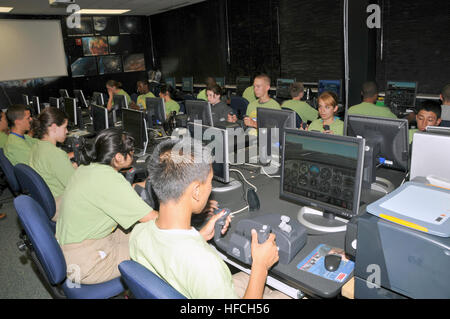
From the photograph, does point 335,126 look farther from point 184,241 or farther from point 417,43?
point 417,43

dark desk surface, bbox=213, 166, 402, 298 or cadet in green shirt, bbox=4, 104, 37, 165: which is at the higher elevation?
cadet in green shirt, bbox=4, 104, 37, 165

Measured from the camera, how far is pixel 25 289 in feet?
8.82

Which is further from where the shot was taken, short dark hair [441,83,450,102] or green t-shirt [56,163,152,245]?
short dark hair [441,83,450,102]

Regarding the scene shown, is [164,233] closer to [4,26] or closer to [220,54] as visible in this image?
[220,54]

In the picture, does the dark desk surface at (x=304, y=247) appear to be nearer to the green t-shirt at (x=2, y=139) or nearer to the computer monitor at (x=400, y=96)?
the computer monitor at (x=400, y=96)

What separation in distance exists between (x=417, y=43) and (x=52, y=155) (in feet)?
19.0

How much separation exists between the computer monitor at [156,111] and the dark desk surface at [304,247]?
213 cm

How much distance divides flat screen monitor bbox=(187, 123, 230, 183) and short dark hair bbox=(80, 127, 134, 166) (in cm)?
58

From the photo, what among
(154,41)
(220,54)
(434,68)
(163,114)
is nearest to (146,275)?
(163,114)

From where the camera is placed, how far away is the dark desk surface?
1.38m

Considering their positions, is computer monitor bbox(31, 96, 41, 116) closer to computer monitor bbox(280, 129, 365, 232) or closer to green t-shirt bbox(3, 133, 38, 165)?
green t-shirt bbox(3, 133, 38, 165)

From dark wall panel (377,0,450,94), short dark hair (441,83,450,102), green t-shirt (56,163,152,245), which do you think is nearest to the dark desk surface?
green t-shirt (56,163,152,245)

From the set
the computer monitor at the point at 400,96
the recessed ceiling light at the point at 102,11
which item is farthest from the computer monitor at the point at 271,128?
the recessed ceiling light at the point at 102,11

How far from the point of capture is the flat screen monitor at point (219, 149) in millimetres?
2252
